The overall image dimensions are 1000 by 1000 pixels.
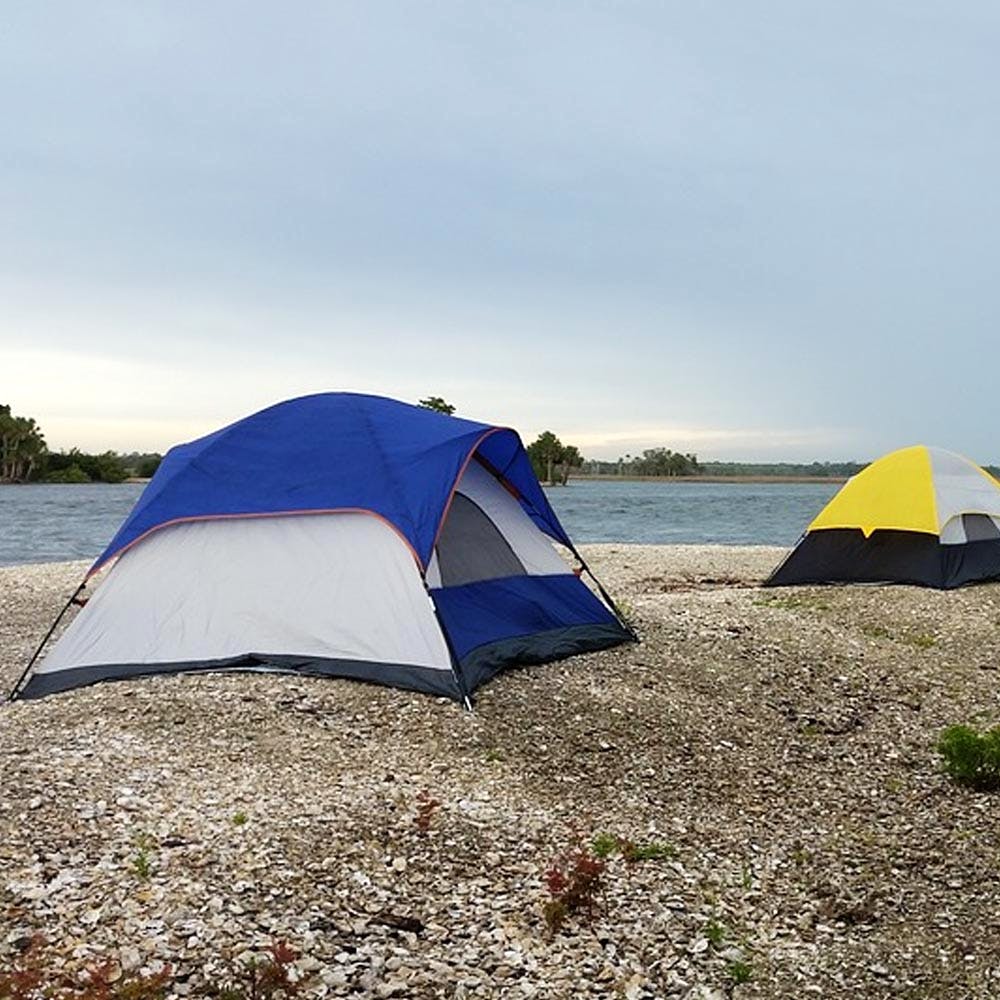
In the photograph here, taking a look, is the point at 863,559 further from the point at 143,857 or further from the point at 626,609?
the point at 143,857

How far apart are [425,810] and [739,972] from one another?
7.65 ft

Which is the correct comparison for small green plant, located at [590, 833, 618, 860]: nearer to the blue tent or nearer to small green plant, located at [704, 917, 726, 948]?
small green plant, located at [704, 917, 726, 948]

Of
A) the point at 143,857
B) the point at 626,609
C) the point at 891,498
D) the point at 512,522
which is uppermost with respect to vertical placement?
the point at 891,498

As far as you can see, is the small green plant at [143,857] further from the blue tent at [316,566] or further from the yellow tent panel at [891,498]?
the yellow tent panel at [891,498]

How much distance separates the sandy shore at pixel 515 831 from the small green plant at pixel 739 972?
0.05 feet

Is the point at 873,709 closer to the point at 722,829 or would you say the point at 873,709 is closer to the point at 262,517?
the point at 722,829

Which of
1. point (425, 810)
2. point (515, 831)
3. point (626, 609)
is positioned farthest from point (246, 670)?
point (626, 609)

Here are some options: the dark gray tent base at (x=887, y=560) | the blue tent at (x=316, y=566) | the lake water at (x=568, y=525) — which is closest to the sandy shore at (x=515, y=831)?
the blue tent at (x=316, y=566)

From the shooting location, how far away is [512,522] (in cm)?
1145

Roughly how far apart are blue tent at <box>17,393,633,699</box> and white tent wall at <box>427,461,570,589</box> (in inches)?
5.2

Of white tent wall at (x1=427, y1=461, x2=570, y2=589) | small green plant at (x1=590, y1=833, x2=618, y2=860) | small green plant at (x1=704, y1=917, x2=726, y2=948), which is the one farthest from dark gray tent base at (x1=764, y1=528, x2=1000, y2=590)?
small green plant at (x1=704, y1=917, x2=726, y2=948)

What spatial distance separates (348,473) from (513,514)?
7.53 feet

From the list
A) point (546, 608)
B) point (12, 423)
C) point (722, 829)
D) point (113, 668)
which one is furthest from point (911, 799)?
point (12, 423)

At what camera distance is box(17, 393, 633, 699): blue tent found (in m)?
9.31
